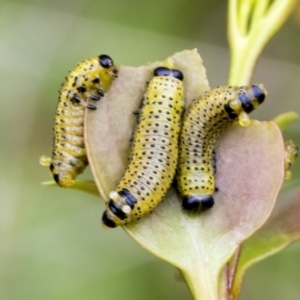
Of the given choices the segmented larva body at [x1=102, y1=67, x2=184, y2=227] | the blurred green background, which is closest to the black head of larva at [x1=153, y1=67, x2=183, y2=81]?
the segmented larva body at [x1=102, y1=67, x2=184, y2=227]

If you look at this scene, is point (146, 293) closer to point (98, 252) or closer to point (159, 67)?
point (98, 252)

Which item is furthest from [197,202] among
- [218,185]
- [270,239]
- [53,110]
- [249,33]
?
[53,110]

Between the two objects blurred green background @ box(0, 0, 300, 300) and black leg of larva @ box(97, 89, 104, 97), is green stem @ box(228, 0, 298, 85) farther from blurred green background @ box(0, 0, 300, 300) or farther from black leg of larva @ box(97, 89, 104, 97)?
blurred green background @ box(0, 0, 300, 300)

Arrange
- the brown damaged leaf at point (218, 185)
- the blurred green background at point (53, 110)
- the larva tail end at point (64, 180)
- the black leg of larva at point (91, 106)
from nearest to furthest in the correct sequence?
1. the brown damaged leaf at point (218, 185)
2. the black leg of larva at point (91, 106)
3. the larva tail end at point (64, 180)
4. the blurred green background at point (53, 110)

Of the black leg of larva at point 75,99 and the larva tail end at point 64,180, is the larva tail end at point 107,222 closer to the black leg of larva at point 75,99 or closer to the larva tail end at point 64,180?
the larva tail end at point 64,180

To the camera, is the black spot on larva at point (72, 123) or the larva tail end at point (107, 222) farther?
the black spot on larva at point (72, 123)

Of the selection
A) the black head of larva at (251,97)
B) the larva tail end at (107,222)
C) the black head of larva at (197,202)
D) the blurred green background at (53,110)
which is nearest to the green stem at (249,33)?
the black head of larva at (251,97)

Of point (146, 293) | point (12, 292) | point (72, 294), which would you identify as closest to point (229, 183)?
point (146, 293)
